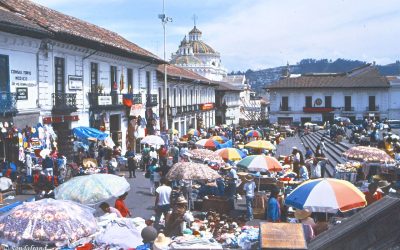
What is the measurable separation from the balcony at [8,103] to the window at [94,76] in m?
6.90

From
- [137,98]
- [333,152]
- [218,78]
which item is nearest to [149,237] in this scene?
[333,152]

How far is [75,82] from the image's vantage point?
69.5 ft

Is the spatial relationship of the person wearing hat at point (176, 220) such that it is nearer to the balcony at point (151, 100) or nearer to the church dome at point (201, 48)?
the balcony at point (151, 100)

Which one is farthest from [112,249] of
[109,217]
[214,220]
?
[214,220]

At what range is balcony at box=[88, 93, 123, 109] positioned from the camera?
2281 centimetres

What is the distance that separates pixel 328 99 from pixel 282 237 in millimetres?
49484

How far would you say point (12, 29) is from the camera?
15.7m

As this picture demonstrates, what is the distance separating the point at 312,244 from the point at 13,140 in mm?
13253

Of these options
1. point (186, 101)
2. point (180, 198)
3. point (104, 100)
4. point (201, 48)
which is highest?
point (201, 48)

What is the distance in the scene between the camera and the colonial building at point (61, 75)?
53.9 ft

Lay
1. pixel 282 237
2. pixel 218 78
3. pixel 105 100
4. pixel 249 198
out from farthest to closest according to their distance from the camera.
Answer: pixel 218 78 → pixel 105 100 → pixel 249 198 → pixel 282 237

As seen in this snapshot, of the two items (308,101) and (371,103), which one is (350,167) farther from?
(371,103)

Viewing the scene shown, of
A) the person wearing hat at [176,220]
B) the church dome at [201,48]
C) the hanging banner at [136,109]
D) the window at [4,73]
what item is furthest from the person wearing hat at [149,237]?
the church dome at [201,48]

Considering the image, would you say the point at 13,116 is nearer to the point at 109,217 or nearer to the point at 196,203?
the point at 196,203
